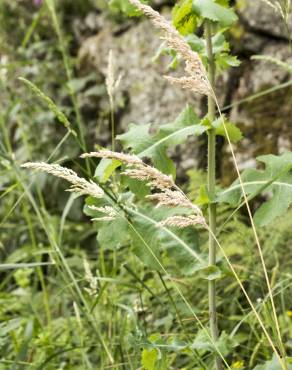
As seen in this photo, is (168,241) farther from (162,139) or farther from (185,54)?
(185,54)

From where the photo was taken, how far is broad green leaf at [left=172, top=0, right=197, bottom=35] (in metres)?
1.58

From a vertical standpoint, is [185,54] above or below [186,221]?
above

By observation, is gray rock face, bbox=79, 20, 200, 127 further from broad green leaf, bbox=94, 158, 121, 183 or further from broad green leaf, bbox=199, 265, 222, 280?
broad green leaf, bbox=199, 265, 222, 280

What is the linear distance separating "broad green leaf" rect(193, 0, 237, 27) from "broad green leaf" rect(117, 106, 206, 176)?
0.24 meters

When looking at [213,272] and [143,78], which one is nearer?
[213,272]

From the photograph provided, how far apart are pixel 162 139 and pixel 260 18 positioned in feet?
6.66

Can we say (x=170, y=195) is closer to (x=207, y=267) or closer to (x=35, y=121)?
(x=207, y=267)

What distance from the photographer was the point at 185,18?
5.33 feet

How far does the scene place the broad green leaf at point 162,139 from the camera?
161 centimetres

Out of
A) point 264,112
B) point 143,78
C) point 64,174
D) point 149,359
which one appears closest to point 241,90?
point 264,112

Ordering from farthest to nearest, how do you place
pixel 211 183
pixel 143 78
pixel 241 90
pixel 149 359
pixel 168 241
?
1. pixel 143 78
2. pixel 241 90
3. pixel 168 241
4. pixel 211 183
5. pixel 149 359

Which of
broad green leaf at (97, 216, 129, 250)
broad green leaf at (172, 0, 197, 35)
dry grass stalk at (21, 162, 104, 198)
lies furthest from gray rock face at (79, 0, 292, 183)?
dry grass stalk at (21, 162, 104, 198)

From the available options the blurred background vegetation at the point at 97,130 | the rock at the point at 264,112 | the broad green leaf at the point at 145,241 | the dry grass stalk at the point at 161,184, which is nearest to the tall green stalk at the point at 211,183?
the broad green leaf at the point at 145,241

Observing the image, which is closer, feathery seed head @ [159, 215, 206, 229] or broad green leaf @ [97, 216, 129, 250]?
feathery seed head @ [159, 215, 206, 229]
